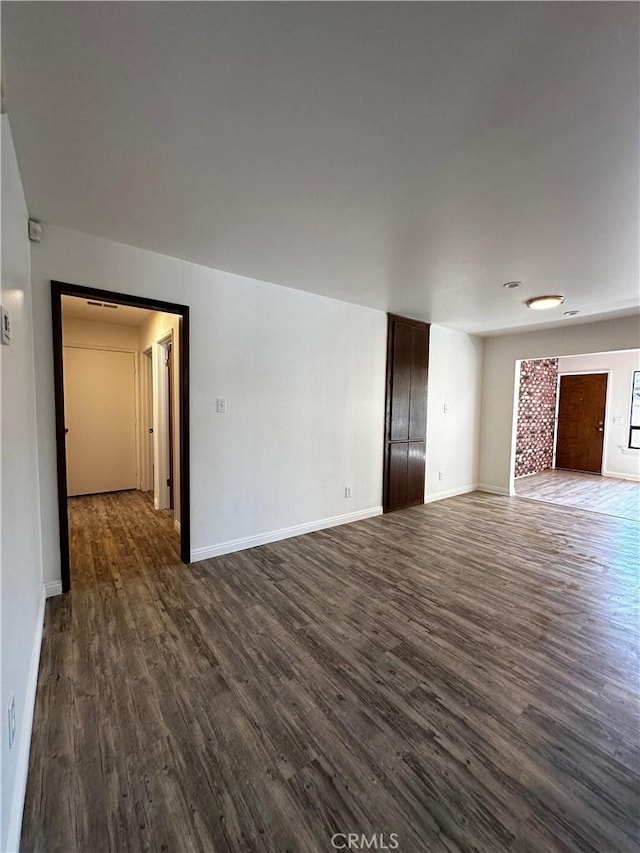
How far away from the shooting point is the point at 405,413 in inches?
189

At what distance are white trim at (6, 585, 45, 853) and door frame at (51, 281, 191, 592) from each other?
0.76 meters

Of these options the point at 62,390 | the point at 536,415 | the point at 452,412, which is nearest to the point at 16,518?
the point at 62,390

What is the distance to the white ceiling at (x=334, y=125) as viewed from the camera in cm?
107

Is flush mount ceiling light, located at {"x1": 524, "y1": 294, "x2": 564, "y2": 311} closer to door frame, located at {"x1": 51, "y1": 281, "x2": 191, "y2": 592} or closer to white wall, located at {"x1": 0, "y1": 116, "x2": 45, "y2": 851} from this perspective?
door frame, located at {"x1": 51, "y1": 281, "x2": 191, "y2": 592}

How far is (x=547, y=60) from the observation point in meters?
1.16

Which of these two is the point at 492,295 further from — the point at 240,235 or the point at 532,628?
the point at 532,628

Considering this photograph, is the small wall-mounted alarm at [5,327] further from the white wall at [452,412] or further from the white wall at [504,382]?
the white wall at [504,382]

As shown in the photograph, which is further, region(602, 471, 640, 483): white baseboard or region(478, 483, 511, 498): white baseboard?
region(602, 471, 640, 483): white baseboard

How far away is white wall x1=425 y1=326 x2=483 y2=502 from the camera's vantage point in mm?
5277

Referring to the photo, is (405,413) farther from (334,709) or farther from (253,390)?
(334,709)

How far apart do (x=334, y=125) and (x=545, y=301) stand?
3146 mm

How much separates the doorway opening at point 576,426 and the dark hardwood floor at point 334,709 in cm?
428

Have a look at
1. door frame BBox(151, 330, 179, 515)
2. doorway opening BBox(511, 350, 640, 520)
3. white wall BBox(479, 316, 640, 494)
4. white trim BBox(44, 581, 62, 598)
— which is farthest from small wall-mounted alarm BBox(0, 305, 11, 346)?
doorway opening BBox(511, 350, 640, 520)

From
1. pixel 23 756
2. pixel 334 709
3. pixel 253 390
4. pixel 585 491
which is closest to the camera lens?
pixel 23 756
